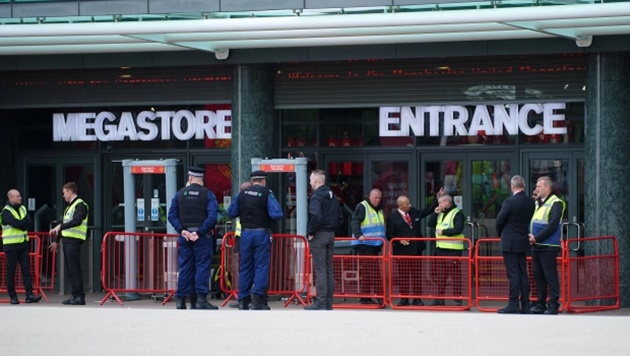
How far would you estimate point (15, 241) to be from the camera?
770 inches

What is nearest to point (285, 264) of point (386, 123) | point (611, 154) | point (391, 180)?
point (391, 180)

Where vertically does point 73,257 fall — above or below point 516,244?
below

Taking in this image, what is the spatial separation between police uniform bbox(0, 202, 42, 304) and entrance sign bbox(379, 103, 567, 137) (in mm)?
5757

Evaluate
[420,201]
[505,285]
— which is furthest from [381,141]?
[505,285]

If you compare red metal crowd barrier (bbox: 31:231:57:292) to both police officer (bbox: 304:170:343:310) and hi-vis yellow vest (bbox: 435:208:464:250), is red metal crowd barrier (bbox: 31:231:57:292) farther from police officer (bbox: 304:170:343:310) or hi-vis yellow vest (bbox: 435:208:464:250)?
hi-vis yellow vest (bbox: 435:208:464:250)

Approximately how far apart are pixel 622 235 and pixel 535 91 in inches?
103

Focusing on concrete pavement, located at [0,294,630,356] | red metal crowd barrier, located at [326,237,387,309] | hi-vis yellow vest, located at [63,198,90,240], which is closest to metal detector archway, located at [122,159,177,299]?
hi-vis yellow vest, located at [63,198,90,240]

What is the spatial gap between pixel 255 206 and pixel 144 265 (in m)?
3.47

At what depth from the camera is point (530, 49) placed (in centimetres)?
1967

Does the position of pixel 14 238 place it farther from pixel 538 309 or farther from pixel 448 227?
pixel 538 309

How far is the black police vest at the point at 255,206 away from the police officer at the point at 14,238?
379cm

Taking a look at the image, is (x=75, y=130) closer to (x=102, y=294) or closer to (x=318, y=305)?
(x=102, y=294)

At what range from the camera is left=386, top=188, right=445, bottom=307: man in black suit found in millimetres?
18719

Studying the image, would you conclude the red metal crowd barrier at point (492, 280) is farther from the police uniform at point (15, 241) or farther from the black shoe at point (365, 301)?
the police uniform at point (15, 241)
